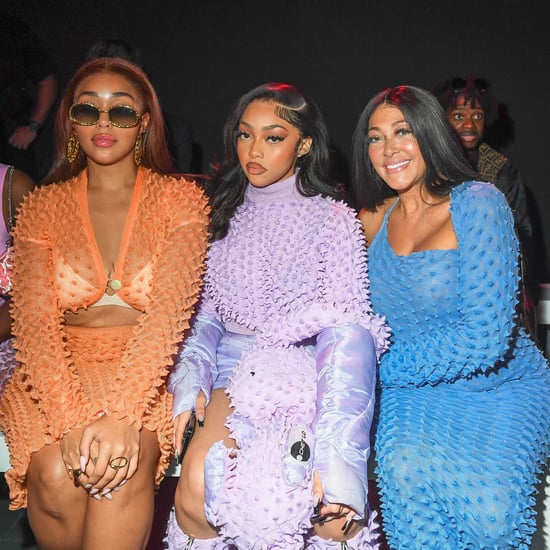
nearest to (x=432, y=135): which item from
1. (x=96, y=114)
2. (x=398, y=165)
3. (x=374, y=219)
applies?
(x=398, y=165)

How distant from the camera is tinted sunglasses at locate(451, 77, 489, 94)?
356 centimetres

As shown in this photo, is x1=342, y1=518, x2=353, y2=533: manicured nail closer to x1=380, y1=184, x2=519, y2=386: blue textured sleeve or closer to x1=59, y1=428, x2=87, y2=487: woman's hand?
x1=380, y1=184, x2=519, y2=386: blue textured sleeve

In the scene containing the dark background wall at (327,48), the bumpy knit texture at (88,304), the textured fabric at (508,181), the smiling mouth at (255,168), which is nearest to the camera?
the bumpy knit texture at (88,304)

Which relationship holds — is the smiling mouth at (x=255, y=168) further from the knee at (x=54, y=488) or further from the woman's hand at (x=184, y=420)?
the knee at (x=54, y=488)

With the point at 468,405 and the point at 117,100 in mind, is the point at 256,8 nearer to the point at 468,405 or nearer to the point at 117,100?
the point at 117,100

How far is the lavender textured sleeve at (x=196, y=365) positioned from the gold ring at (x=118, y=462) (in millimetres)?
223

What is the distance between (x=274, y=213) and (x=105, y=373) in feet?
2.35

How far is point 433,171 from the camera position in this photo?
225 cm

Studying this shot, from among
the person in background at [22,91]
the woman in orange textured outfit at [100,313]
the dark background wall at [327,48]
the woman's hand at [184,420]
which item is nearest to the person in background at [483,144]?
the dark background wall at [327,48]

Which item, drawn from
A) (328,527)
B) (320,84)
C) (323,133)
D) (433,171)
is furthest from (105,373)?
(320,84)

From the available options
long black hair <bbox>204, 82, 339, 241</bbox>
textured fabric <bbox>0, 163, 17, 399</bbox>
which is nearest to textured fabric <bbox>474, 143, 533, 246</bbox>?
long black hair <bbox>204, 82, 339, 241</bbox>

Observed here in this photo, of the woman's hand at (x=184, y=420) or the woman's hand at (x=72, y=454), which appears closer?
the woman's hand at (x=72, y=454)

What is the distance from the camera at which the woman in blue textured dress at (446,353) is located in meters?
1.86

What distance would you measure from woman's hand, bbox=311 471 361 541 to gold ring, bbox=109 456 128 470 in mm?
509
